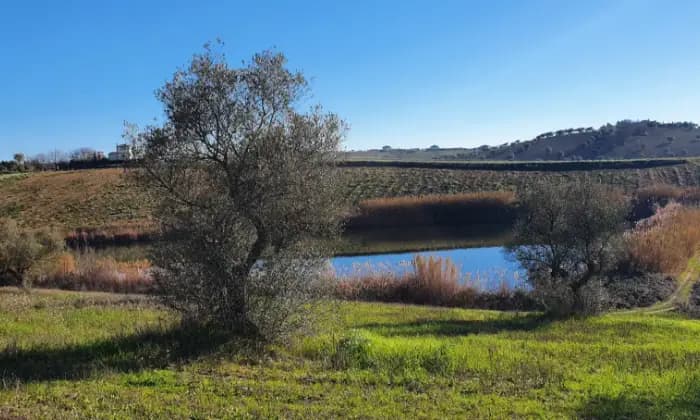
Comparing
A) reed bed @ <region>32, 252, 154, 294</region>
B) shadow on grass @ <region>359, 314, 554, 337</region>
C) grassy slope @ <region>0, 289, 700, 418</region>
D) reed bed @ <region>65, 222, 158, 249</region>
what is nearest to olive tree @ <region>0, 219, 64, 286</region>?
reed bed @ <region>32, 252, 154, 294</region>

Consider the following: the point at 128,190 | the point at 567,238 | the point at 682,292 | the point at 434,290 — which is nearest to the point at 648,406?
the point at 567,238

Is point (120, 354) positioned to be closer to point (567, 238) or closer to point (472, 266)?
point (567, 238)

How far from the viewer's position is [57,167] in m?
82.5

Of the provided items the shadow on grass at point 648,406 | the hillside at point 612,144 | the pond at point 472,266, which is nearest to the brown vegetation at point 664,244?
the pond at point 472,266

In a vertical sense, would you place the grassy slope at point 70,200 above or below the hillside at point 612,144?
below

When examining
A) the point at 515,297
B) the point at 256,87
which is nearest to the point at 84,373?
the point at 256,87

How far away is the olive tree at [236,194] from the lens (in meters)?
10.4

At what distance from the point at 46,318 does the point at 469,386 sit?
10389 mm

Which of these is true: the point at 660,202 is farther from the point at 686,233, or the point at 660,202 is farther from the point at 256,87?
the point at 256,87

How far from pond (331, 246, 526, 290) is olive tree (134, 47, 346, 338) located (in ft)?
40.1

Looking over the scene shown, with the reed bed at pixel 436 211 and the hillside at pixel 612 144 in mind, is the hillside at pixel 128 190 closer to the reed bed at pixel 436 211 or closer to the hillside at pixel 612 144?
the reed bed at pixel 436 211

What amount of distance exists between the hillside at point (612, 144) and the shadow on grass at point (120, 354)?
339 feet

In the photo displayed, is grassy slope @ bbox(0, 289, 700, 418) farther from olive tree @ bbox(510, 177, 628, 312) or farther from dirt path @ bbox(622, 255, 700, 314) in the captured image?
dirt path @ bbox(622, 255, 700, 314)

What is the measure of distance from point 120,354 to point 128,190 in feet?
162
